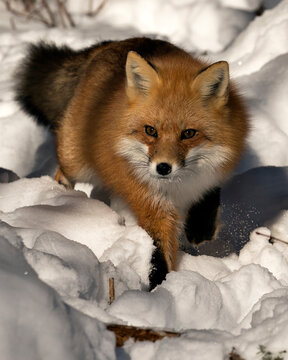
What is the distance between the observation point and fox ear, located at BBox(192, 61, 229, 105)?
281 centimetres

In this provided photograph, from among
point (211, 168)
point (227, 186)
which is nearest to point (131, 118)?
point (211, 168)

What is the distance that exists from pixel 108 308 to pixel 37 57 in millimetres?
2688

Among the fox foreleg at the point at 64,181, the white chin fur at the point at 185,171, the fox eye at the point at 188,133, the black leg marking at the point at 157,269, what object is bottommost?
the fox foreleg at the point at 64,181

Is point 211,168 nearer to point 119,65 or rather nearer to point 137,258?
point 137,258

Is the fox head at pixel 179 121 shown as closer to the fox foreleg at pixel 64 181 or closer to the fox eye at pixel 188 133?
the fox eye at pixel 188 133

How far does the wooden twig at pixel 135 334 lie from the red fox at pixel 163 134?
42.5 inches

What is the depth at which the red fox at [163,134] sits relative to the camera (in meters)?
2.81

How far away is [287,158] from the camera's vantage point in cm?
397

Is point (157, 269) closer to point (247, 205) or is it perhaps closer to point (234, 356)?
point (247, 205)

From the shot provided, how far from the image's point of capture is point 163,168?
268 centimetres

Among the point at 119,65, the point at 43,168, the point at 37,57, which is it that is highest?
the point at 119,65

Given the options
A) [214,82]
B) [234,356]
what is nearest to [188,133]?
[214,82]

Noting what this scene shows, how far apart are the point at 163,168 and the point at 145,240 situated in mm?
351

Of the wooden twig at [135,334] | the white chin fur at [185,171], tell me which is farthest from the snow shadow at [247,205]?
the wooden twig at [135,334]
